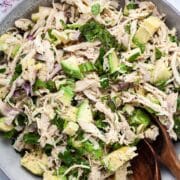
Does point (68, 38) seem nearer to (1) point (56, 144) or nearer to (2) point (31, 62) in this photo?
(2) point (31, 62)

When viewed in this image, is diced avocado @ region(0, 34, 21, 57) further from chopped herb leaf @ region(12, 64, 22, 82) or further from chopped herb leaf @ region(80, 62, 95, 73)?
chopped herb leaf @ region(80, 62, 95, 73)

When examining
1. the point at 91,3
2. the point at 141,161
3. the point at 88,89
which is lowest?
the point at 141,161

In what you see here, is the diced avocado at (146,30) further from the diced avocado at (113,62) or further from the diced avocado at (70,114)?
the diced avocado at (70,114)

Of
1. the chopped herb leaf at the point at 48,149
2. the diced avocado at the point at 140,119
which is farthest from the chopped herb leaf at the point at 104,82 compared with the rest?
the chopped herb leaf at the point at 48,149

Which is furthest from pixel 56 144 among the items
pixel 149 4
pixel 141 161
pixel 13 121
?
pixel 149 4

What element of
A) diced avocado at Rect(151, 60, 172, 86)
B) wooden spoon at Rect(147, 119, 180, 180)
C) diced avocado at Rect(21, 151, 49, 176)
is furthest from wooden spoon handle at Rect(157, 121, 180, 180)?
diced avocado at Rect(21, 151, 49, 176)
